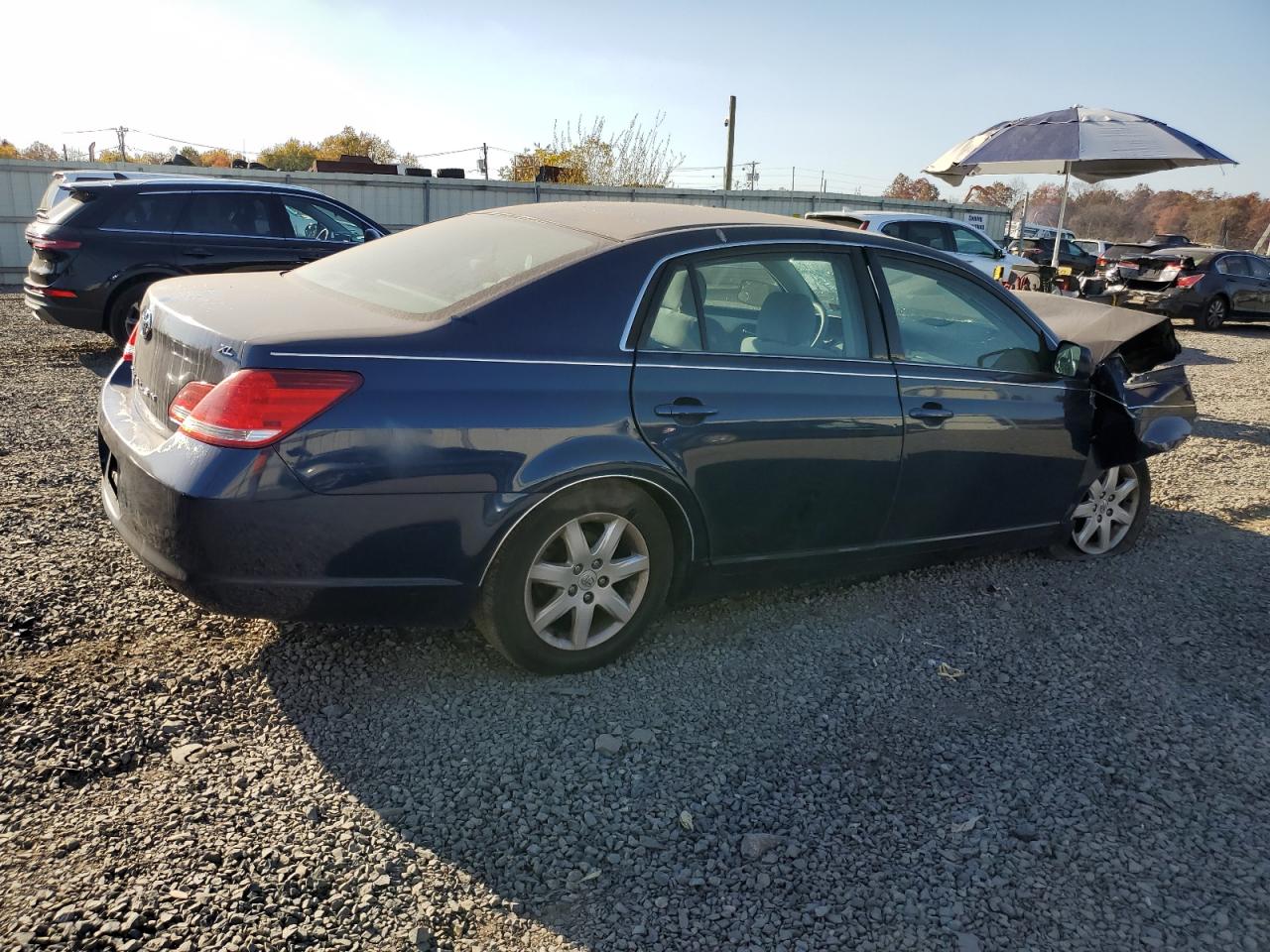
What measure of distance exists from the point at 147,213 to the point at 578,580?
742 centimetres

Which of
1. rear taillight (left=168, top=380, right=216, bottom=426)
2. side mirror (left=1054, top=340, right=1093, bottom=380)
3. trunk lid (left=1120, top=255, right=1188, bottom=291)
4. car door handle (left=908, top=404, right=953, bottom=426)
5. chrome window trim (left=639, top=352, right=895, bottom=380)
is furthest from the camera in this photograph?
trunk lid (left=1120, top=255, right=1188, bottom=291)

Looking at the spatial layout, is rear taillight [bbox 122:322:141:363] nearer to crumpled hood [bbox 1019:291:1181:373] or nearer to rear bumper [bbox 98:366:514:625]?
rear bumper [bbox 98:366:514:625]

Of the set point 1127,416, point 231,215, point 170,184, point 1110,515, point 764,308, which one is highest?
point 170,184

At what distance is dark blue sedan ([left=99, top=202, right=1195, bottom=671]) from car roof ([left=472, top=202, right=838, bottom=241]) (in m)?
0.02

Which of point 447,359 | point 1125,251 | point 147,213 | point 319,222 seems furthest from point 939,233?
point 447,359

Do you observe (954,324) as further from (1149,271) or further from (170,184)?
(1149,271)

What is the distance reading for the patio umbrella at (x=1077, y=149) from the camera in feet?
30.8

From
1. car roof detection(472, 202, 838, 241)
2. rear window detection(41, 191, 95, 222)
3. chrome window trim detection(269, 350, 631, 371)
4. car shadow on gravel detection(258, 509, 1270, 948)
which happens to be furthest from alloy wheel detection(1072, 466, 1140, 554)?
rear window detection(41, 191, 95, 222)

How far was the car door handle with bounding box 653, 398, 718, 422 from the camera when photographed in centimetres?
333

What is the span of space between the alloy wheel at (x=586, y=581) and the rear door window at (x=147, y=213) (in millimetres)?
7278

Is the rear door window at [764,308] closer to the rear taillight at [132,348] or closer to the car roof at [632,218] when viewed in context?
the car roof at [632,218]

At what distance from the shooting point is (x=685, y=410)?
11.1ft

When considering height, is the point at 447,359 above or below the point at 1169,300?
above

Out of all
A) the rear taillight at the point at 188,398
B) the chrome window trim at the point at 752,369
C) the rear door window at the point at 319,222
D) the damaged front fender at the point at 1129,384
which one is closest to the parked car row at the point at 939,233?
the rear door window at the point at 319,222
